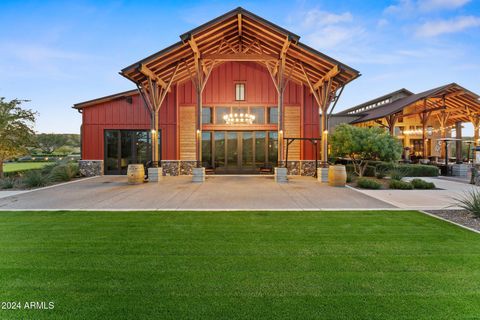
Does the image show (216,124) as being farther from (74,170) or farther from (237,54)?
(74,170)

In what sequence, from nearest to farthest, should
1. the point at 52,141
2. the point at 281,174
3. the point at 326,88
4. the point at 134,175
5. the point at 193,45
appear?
the point at 134,175
the point at 193,45
the point at 281,174
the point at 326,88
the point at 52,141

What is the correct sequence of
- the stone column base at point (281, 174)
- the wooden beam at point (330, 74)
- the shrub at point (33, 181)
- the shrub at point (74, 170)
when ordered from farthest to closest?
the shrub at point (74, 170)
the stone column base at point (281, 174)
the wooden beam at point (330, 74)
the shrub at point (33, 181)

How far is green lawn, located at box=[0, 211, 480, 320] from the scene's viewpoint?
239 cm

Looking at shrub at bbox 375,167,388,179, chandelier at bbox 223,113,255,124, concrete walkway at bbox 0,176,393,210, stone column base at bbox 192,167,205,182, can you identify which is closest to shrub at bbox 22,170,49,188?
concrete walkway at bbox 0,176,393,210

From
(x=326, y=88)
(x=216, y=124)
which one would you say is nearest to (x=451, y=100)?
(x=326, y=88)

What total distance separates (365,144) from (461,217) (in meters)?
7.57

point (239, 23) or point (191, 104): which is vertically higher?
point (239, 23)

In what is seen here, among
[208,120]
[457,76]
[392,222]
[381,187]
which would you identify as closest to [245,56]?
[208,120]

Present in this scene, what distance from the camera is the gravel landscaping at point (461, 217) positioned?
17.0 feet

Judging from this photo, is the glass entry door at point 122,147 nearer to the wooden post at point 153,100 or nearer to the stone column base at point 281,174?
the wooden post at point 153,100

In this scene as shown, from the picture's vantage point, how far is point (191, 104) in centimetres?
1616

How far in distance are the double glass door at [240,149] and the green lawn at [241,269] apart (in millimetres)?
10990

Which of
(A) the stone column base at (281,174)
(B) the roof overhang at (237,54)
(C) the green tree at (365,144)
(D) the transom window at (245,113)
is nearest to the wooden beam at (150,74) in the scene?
(B) the roof overhang at (237,54)

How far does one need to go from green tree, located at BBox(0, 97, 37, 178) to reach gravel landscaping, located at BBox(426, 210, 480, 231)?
18.8 meters
